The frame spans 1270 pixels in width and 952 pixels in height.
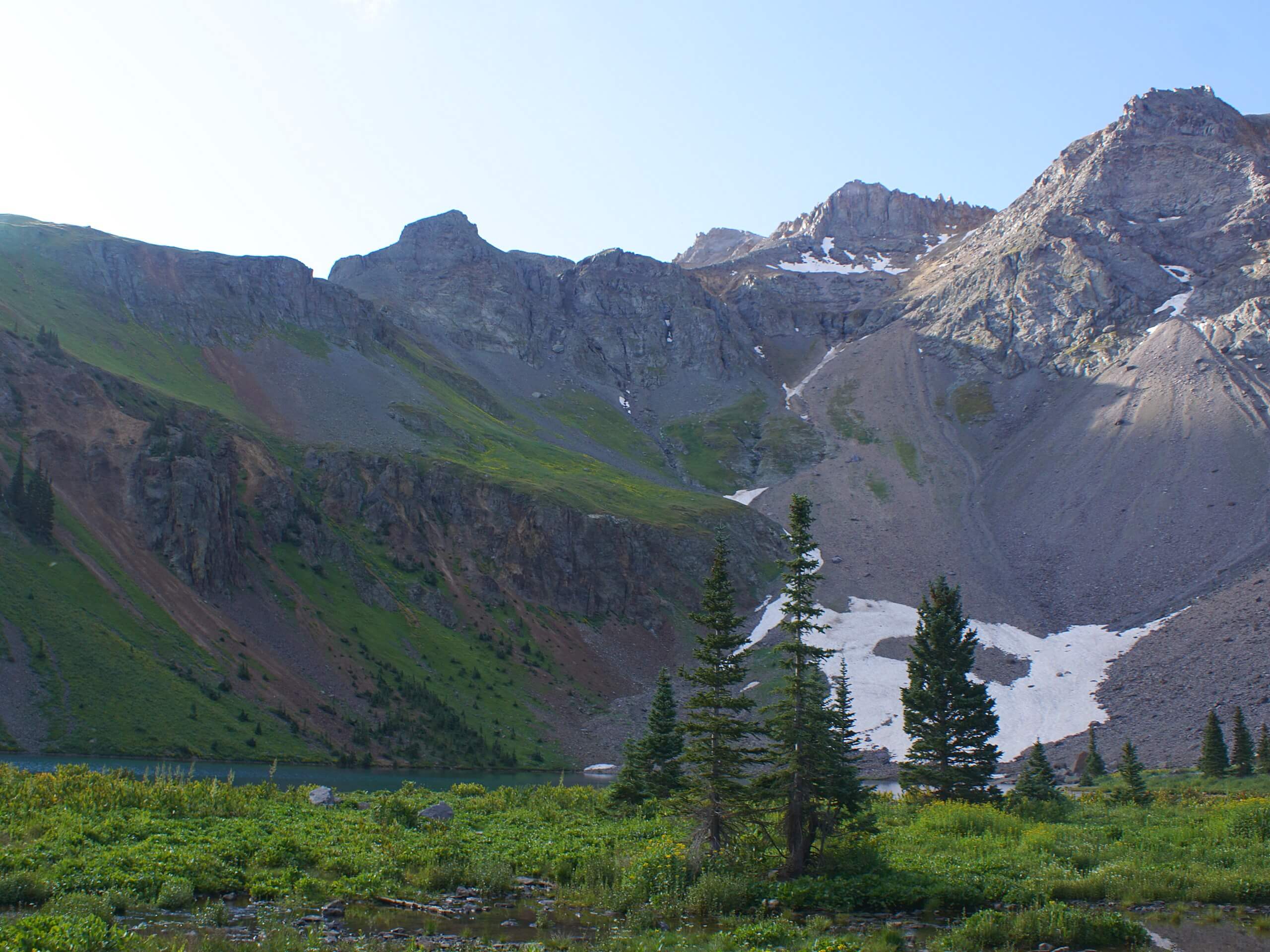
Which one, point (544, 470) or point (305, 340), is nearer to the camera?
point (544, 470)

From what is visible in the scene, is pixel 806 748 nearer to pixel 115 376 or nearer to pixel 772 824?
pixel 772 824

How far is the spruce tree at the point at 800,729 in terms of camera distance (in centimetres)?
2411

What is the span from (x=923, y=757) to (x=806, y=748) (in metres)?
19.5

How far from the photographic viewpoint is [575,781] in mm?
64750

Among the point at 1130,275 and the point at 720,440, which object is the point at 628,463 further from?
the point at 1130,275

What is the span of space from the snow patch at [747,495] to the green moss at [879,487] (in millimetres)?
17652

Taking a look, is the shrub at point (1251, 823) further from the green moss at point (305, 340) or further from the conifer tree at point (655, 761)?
the green moss at point (305, 340)

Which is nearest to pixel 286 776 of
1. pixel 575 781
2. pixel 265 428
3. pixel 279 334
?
pixel 575 781

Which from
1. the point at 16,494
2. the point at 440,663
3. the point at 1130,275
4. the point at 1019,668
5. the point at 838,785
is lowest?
the point at 838,785

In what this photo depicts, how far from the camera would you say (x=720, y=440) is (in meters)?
179

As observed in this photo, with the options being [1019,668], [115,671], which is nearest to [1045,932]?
[115,671]

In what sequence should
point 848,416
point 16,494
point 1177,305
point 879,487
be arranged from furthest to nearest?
point 848,416
point 1177,305
point 879,487
point 16,494

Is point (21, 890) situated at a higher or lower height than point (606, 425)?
lower

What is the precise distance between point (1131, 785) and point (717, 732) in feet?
93.3
